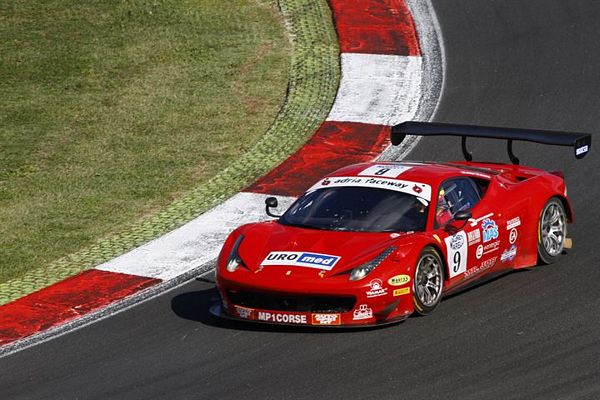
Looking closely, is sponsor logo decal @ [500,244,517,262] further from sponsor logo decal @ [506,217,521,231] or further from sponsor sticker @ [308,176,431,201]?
sponsor sticker @ [308,176,431,201]

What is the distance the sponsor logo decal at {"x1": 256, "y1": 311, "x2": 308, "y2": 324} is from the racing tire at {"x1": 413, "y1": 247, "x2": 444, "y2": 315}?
3.13ft

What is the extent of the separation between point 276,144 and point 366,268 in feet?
20.5

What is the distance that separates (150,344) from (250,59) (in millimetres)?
9196

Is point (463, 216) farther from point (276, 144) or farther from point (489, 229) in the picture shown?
point (276, 144)

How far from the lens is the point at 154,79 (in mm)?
18906

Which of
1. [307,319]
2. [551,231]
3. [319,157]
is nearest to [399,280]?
[307,319]

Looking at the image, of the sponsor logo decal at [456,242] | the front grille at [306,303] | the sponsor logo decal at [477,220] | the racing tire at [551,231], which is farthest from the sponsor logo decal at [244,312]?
the racing tire at [551,231]

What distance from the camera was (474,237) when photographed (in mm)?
11484

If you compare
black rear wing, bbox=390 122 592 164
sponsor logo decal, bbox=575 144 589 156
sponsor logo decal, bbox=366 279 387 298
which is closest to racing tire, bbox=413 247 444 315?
sponsor logo decal, bbox=366 279 387 298

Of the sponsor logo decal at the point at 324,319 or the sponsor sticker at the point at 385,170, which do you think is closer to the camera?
the sponsor logo decal at the point at 324,319

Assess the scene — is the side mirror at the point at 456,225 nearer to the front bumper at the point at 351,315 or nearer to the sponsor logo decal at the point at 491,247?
the sponsor logo decal at the point at 491,247

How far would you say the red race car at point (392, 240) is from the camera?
10.5 meters

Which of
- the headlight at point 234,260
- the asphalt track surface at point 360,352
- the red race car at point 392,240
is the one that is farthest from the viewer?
the headlight at point 234,260

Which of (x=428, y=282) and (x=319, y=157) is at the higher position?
(x=319, y=157)
